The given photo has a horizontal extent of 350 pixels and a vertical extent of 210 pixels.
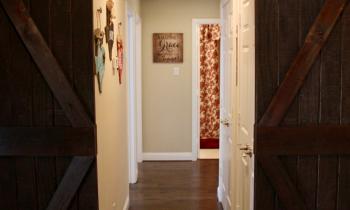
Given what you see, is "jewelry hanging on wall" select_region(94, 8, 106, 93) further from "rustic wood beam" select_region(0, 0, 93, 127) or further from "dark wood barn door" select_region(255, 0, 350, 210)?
"dark wood barn door" select_region(255, 0, 350, 210)

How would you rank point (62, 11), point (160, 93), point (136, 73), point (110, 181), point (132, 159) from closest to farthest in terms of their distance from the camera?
1. point (62, 11)
2. point (110, 181)
3. point (132, 159)
4. point (136, 73)
5. point (160, 93)

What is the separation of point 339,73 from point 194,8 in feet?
12.6

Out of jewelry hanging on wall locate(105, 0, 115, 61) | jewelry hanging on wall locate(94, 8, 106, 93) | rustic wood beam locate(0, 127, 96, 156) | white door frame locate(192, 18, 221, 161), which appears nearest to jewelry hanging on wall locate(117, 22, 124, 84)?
jewelry hanging on wall locate(105, 0, 115, 61)

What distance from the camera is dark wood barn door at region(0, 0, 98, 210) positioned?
2.29 meters

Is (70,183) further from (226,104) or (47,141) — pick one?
(226,104)

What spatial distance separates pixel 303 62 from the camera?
7.49 ft

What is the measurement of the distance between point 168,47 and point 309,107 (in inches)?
148

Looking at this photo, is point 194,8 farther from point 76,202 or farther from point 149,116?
point 76,202

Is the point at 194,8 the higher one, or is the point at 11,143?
the point at 194,8

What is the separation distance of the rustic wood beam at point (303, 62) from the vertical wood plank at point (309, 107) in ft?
0.12

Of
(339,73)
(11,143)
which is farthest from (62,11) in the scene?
(339,73)

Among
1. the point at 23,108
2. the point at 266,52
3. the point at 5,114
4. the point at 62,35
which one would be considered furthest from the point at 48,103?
the point at 266,52

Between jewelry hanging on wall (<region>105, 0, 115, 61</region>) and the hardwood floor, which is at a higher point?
jewelry hanging on wall (<region>105, 0, 115, 61</region>)

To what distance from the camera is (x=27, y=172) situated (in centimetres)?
241
